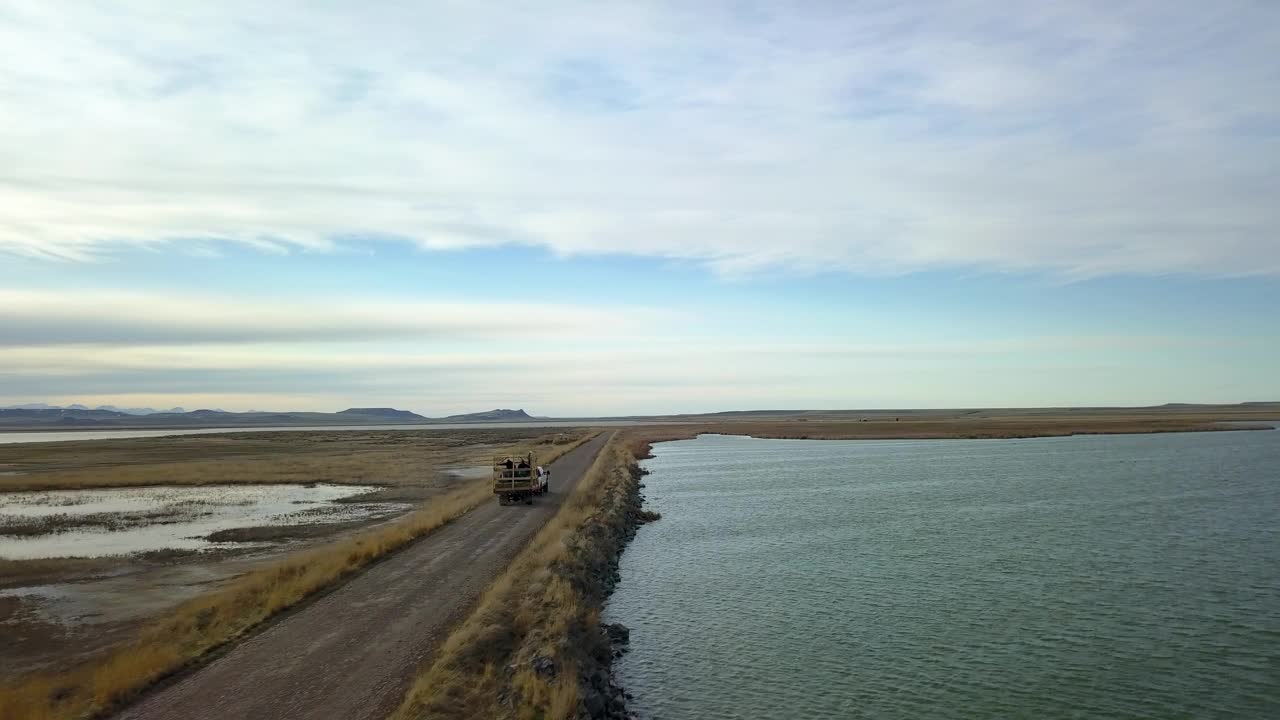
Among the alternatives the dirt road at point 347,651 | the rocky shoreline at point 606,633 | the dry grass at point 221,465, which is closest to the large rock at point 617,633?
the rocky shoreline at point 606,633

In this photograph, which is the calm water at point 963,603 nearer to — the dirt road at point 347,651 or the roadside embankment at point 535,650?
the roadside embankment at point 535,650

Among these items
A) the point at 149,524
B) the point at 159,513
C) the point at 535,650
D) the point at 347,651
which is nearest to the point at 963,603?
the point at 535,650

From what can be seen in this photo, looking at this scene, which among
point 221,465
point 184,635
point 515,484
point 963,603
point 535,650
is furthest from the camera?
point 221,465

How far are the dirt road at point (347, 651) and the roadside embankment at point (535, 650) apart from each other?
85cm

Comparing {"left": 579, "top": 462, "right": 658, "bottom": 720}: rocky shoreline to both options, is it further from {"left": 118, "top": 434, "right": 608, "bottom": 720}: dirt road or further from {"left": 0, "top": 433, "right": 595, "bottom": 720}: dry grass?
{"left": 0, "top": 433, "right": 595, "bottom": 720}: dry grass

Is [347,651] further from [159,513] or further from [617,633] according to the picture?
[159,513]

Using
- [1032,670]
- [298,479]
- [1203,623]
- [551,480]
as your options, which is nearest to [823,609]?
[1032,670]

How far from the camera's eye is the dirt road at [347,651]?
14891 mm

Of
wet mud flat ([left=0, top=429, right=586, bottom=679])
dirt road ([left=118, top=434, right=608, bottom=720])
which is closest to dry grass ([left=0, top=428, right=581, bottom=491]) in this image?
wet mud flat ([left=0, top=429, right=586, bottom=679])

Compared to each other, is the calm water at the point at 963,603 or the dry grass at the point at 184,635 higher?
the dry grass at the point at 184,635

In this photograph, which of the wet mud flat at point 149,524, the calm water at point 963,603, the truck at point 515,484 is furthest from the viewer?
the truck at point 515,484

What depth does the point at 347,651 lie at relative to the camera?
18031mm

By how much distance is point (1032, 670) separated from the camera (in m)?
19.2

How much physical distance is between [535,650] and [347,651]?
14.1 ft
